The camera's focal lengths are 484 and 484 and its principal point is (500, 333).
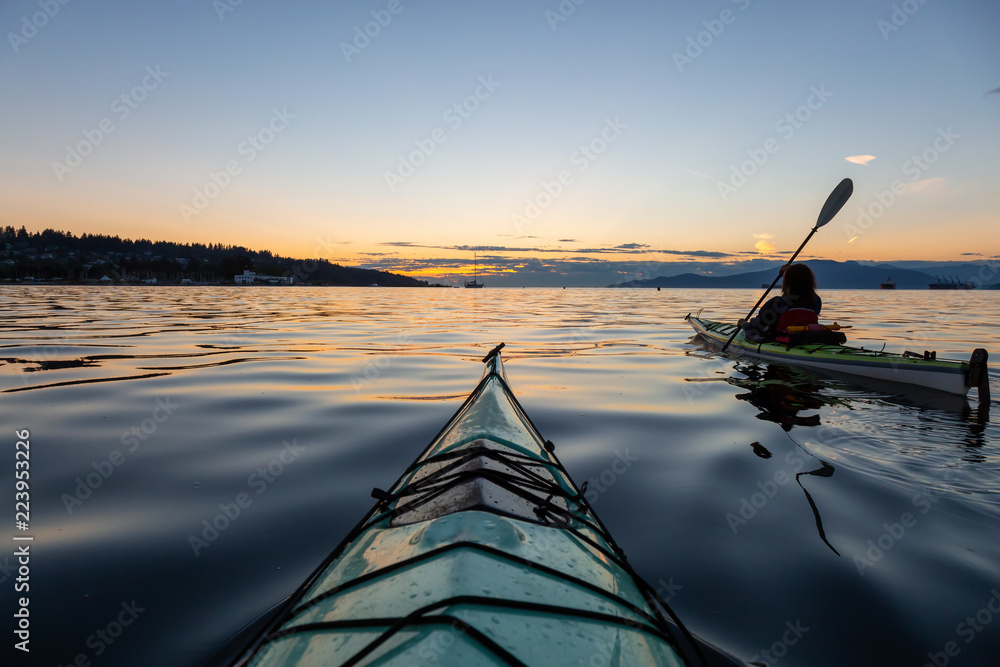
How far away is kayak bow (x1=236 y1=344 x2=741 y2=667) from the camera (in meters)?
1.47

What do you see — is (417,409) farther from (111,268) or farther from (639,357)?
(111,268)

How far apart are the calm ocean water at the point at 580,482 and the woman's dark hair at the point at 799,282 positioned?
64.3 inches

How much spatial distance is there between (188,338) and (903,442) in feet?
47.7

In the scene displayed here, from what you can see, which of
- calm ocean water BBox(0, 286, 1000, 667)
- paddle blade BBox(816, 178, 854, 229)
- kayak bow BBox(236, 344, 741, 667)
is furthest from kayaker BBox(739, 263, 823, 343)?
kayak bow BBox(236, 344, 741, 667)

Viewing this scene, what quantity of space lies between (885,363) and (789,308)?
91.9 inches

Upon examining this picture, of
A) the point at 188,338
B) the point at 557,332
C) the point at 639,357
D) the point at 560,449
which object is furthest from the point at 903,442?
the point at 188,338

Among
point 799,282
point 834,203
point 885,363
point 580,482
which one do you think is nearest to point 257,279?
point 834,203

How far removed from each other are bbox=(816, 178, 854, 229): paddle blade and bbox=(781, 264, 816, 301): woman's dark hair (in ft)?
7.18

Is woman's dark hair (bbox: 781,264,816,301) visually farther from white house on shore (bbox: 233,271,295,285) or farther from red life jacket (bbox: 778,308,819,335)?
white house on shore (bbox: 233,271,295,285)

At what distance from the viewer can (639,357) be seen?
36.4 feet

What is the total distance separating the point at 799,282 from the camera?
29.2 ft

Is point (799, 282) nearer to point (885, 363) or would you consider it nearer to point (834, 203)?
point (885, 363)

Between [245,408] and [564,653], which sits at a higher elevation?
[564,653]

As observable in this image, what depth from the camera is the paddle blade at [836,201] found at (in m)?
10.2
